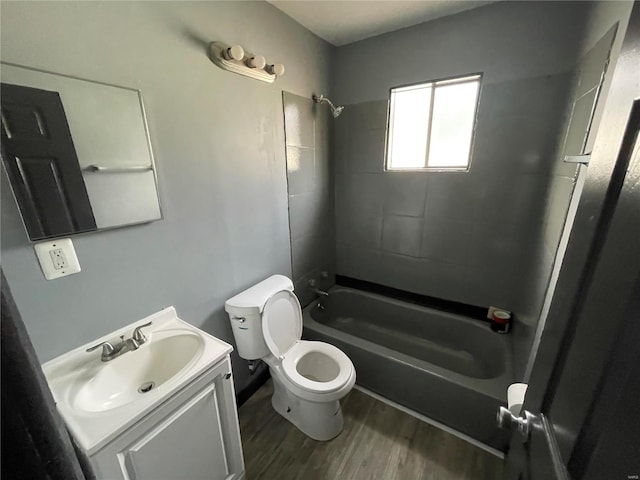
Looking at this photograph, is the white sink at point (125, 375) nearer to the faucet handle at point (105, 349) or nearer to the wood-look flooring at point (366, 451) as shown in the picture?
the faucet handle at point (105, 349)

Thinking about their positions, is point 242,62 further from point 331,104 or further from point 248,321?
point 248,321

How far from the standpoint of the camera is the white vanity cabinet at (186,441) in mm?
845

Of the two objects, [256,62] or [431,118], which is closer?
[256,62]

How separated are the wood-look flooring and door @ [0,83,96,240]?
153cm

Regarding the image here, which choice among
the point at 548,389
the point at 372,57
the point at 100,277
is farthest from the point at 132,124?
the point at 372,57

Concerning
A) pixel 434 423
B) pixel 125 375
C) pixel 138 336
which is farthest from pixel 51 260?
pixel 434 423

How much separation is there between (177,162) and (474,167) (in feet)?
6.26

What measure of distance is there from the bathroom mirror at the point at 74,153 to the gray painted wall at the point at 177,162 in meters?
0.04

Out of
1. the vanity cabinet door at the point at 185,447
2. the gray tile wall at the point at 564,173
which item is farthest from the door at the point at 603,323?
the vanity cabinet door at the point at 185,447

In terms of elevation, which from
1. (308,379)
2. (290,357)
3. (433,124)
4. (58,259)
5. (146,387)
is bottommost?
(308,379)

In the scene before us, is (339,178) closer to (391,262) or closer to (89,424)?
(391,262)

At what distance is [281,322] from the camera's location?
1708 mm

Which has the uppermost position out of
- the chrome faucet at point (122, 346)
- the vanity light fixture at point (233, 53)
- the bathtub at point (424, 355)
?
the vanity light fixture at point (233, 53)

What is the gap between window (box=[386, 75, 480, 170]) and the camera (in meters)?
1.88
